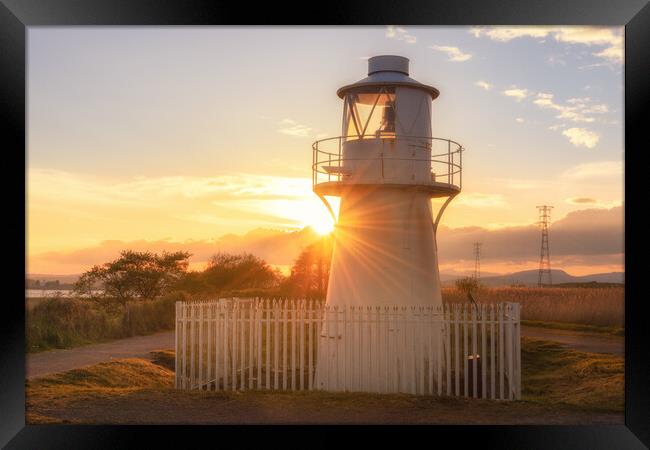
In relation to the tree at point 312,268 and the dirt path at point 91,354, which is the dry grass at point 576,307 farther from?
the dirt path at point 91,354

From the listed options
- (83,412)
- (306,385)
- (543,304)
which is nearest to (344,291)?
(306,385)

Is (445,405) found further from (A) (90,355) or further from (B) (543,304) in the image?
(B) (543,304)

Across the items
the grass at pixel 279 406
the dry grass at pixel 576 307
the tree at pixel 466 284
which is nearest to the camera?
the grass at pixel 279 406

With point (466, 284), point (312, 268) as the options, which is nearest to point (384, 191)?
point (466, 284)

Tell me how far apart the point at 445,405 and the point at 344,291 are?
11.8ft

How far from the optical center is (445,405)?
40.0 feet

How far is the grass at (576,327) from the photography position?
2762cm

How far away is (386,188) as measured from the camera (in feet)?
48.4

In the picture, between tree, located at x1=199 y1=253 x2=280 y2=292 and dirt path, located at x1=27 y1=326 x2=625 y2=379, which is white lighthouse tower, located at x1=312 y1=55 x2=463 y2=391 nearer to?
dirt path, located at x1=27 y1=326 x2=625 y2=379

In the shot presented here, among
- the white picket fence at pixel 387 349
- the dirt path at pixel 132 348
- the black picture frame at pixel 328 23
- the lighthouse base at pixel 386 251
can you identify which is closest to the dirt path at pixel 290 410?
the white picket fence at pixel 387 349

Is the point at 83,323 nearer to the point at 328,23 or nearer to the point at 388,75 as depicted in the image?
the point at 388,75

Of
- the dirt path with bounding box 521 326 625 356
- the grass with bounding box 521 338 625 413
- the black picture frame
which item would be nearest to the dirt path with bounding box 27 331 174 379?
the black picture frame

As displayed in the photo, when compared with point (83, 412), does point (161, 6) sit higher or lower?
higher

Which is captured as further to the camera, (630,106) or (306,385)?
(306,385)
